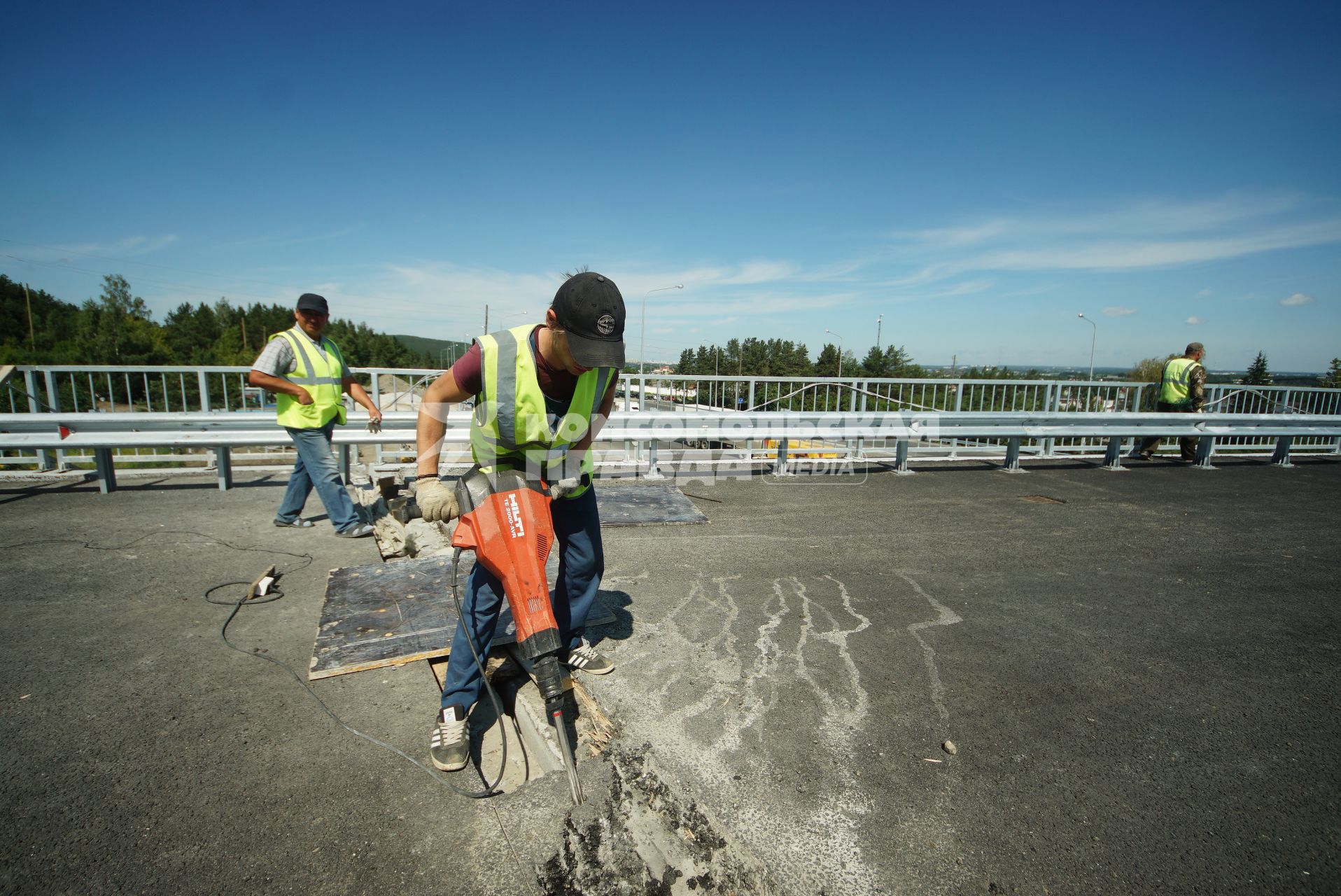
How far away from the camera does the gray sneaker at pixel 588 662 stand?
307 cm

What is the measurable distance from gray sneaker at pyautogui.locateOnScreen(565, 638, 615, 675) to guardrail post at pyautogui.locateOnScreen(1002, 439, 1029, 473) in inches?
307

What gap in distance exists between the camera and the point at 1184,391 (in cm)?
1025

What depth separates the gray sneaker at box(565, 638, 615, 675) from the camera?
307cm

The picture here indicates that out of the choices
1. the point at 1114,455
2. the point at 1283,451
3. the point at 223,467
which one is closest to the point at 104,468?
the point at 223,467

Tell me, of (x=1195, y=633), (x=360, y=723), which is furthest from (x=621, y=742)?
(x=1195, y=633)

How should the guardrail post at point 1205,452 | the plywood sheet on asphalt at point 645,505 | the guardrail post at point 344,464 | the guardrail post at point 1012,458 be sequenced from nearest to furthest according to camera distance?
the plywood sheet on asphalt at point 645,505 → the guardrail post at point 344,464 → the guardrail post at point 1012,458 → the guardrail post at point 1205,452

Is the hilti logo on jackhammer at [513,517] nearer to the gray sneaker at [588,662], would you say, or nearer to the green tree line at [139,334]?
the gray sneaker at [588,662]

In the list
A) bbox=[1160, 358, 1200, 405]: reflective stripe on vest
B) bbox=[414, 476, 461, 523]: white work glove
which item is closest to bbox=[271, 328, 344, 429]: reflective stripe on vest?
bbox=[414, 476, 461, 523]: white work glove

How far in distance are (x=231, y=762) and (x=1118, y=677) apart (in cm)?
421

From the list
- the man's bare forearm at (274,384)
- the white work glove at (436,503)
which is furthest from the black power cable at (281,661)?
the man's bare forearm at (274,384)

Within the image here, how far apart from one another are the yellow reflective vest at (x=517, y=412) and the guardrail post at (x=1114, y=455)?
959cm

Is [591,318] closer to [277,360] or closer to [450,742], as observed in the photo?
[450,742]

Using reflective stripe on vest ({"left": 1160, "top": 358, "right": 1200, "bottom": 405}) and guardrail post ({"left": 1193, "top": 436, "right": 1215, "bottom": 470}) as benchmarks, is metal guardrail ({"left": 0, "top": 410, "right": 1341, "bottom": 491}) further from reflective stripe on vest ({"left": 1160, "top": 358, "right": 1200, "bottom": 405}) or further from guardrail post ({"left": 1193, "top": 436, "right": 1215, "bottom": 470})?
reflective stripe on vest ({"left": 1160, "top": 358, "right": 1200, "bottom": 405})

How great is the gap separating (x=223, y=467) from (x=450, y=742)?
19.5 ft
